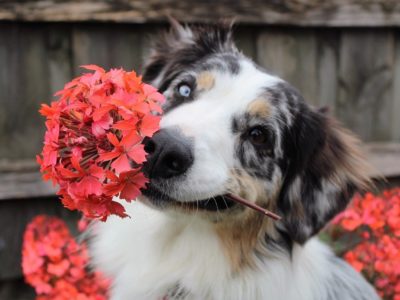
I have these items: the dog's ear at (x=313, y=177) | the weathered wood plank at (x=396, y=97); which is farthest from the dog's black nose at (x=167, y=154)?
the weathered wood plank at (x=396, y=97)

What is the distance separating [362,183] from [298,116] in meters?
0.50

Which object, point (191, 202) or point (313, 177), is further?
point (313, 177)

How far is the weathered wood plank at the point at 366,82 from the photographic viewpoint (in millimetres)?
4742

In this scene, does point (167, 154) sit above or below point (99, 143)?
below

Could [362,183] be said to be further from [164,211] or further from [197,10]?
[197,10]

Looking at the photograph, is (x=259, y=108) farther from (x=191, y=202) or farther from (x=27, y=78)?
(x=27, y=78)

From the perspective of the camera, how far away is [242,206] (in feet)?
8.64

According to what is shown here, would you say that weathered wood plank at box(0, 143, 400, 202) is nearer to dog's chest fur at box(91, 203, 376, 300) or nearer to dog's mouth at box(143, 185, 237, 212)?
dog's chest fur at box(91, 203, 376, 300)

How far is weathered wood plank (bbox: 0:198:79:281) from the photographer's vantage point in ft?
14.0

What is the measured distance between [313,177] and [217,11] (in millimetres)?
1810

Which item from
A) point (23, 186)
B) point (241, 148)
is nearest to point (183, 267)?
point (241, 148)

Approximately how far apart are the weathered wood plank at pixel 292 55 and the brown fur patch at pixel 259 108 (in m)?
1.86

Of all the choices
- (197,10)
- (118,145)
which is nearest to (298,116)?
(118,145)

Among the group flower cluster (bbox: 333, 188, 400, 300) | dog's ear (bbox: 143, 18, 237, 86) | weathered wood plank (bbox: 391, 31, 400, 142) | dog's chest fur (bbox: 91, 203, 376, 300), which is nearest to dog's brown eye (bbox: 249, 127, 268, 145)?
dog's chest fur (bbox: 91, 203, 376, 300)
